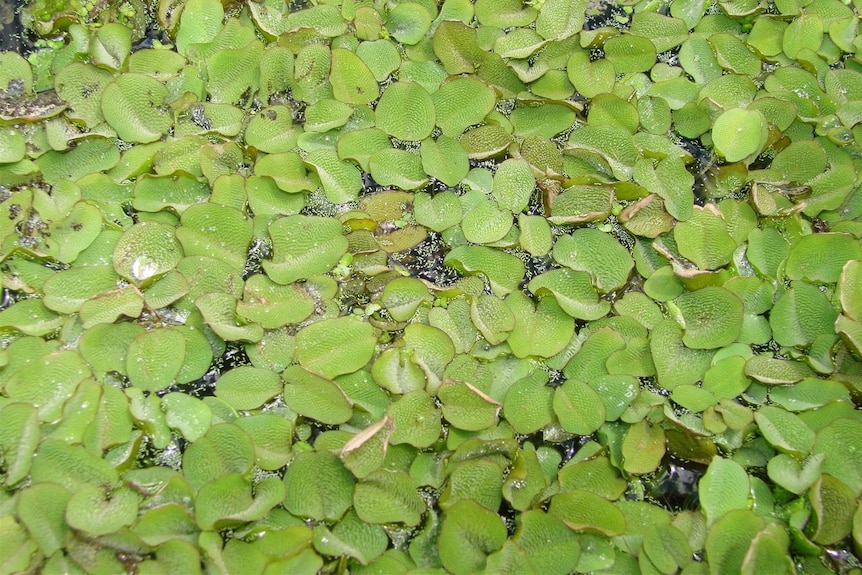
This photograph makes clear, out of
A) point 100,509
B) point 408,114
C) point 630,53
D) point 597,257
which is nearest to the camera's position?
point 100,509

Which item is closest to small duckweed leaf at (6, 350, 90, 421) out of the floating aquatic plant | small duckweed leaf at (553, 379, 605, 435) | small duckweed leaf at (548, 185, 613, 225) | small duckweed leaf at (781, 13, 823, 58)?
the floating aquatic plant

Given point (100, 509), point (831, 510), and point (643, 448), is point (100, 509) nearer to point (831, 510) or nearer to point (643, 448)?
point (643, 448)

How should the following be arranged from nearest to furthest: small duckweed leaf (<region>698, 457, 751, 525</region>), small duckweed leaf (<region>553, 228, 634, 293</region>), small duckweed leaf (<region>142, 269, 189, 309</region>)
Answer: small duckweed leaf (<region>698, 457, 751, 525</region>), small duckweed leaf (<region>142, 269, 189, 309</region>), small duckweed leaf (<region>553, 228, 634, 293</region>)

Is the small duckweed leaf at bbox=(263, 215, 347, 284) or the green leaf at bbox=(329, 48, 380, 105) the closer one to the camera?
the small duckweed leaf at bbox=(263, 215, 347, 284)

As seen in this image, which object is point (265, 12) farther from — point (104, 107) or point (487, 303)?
point (487, 303)

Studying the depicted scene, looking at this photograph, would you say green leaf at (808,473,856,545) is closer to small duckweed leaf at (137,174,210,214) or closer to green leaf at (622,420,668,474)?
green leaf at (622,420,668,474)

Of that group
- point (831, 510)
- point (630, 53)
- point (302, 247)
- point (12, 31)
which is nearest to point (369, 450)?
point (302, 247)
